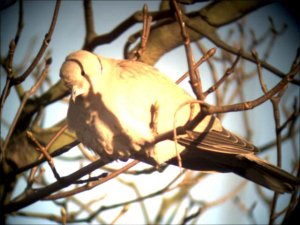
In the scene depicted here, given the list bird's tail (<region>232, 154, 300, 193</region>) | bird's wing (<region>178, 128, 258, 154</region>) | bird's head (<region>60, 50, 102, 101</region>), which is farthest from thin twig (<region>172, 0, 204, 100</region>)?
bird's tail (<region>232, 154, 300, 193</region>)

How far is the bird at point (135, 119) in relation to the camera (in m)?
1.83

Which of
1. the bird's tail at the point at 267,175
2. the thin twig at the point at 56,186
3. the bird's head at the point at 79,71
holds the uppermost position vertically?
the bird's head at the point at 79,71

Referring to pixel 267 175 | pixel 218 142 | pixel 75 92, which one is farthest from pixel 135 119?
pixel 267 175

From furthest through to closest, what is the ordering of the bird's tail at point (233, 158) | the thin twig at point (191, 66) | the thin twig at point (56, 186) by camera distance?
the bird's tail at point (233, 158) < the thin twig at point (56, 186) < the thin twig at point (191, 66)

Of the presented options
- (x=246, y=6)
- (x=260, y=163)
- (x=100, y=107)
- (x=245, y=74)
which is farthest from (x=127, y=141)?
(x=245, y=74)

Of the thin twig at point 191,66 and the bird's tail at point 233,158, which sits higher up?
the thin twig at point 191,66

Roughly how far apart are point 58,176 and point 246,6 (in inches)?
68.8

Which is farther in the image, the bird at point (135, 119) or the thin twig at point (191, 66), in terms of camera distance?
the bird at point (135, 119)

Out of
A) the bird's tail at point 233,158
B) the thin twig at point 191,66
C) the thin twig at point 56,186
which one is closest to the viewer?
the thin twig at point 191,66

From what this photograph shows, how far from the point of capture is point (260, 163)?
2.01 m

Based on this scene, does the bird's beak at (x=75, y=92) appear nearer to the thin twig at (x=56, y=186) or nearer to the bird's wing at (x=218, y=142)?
the thin twig at (x=56, y=186)

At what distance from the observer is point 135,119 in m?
1.82

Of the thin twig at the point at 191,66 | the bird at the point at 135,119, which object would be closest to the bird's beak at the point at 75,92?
the bird at the point at 135,119

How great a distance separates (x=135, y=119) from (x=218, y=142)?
0.43 meters
